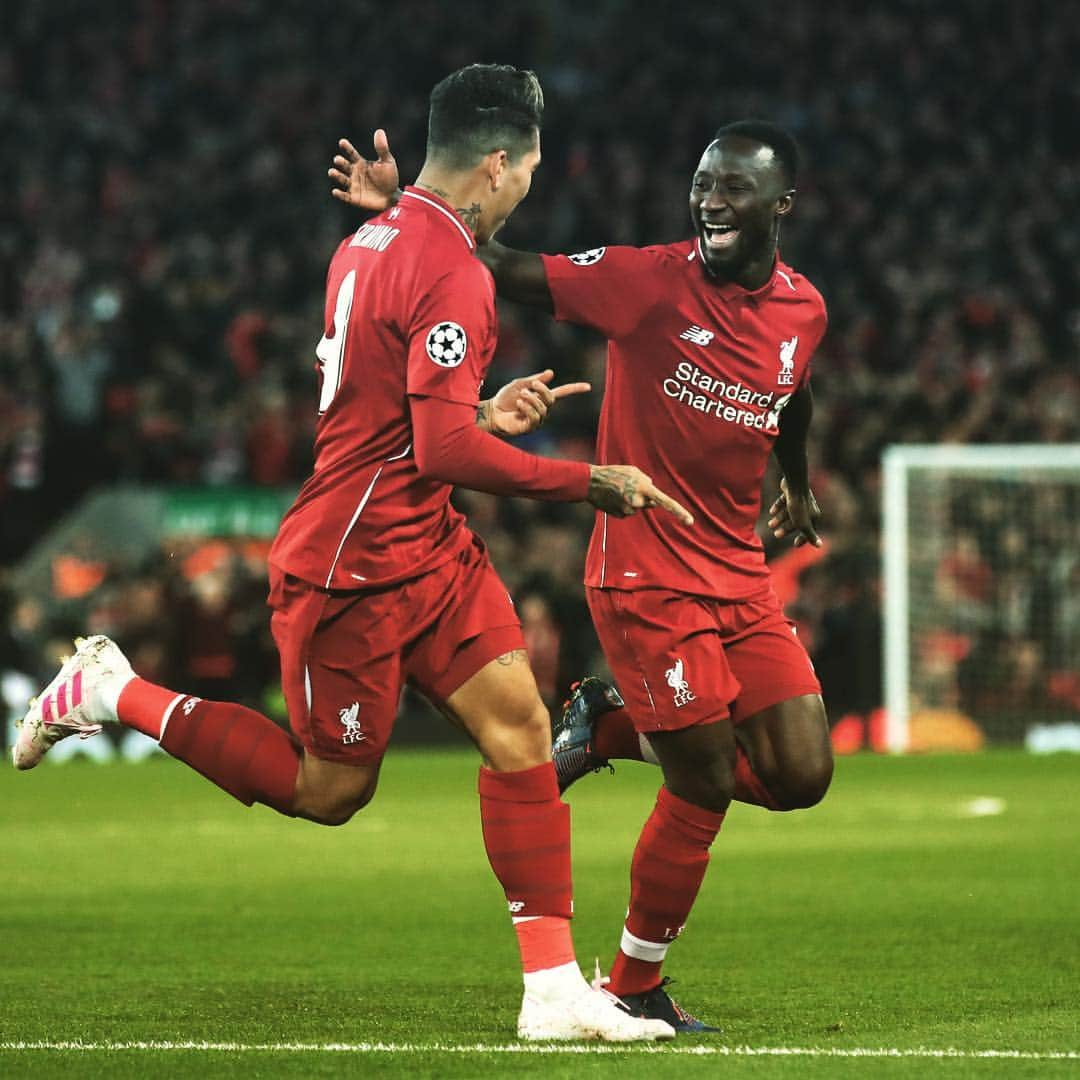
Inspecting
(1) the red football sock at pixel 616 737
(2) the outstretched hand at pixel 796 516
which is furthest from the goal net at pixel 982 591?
(1) the red football sock at pixel 616 737

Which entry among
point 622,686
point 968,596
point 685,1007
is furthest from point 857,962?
point 968,596

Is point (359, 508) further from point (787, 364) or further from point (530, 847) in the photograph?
point (787, 364)

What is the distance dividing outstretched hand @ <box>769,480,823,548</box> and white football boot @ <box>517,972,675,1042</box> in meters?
2.00

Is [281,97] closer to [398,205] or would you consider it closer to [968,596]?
[968,596]

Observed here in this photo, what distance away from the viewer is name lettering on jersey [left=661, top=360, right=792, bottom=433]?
6.38 metres

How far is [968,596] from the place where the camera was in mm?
18922

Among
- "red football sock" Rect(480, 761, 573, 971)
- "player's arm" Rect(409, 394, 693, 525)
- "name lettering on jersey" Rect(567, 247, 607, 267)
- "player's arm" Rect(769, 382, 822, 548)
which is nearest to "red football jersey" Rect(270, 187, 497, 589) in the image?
"player's arm" Rect(409, 394, 693, 525)

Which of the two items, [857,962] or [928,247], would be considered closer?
[857,962]

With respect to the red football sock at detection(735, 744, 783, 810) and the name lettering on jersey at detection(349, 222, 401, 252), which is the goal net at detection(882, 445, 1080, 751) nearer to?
the red football sock at detection(735, 744, 783, 810)

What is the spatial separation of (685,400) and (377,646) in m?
1.26

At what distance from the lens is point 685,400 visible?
638 cm

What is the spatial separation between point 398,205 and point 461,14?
21.3m

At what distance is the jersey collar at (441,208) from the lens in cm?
564

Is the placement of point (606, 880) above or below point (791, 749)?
below
